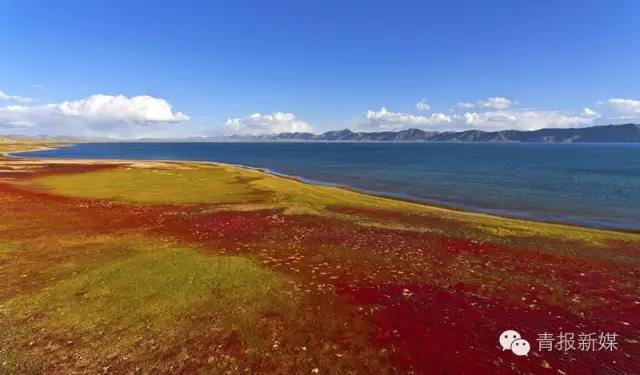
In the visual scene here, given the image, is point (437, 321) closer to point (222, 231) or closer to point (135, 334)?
point (135, 334)

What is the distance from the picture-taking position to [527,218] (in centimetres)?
4153

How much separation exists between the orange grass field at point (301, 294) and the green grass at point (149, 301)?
3.1 inches

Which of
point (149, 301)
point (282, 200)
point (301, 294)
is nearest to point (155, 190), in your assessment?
point (282, 200)

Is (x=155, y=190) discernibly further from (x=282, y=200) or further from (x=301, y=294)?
(x=301, y=294)

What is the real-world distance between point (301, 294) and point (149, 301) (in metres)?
6.67

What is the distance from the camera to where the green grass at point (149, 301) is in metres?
13.2

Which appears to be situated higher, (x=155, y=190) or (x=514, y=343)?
(x=155, y=190)

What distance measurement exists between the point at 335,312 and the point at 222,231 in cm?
1590

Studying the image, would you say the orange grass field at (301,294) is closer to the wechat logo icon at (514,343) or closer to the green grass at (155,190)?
the wechat logo icon at (514,343)

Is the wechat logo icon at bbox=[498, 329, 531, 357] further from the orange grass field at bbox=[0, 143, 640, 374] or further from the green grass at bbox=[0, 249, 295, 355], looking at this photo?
the green grass at bbox=[0, 249, 295, 355]

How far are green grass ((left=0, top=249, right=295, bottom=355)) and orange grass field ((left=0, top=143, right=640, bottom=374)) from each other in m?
0.08

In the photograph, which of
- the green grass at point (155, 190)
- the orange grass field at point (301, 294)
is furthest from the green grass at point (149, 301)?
the green grass at point (155, 190)

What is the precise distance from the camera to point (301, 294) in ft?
55.1

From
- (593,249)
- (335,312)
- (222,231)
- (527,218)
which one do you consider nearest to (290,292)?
(335,312)
